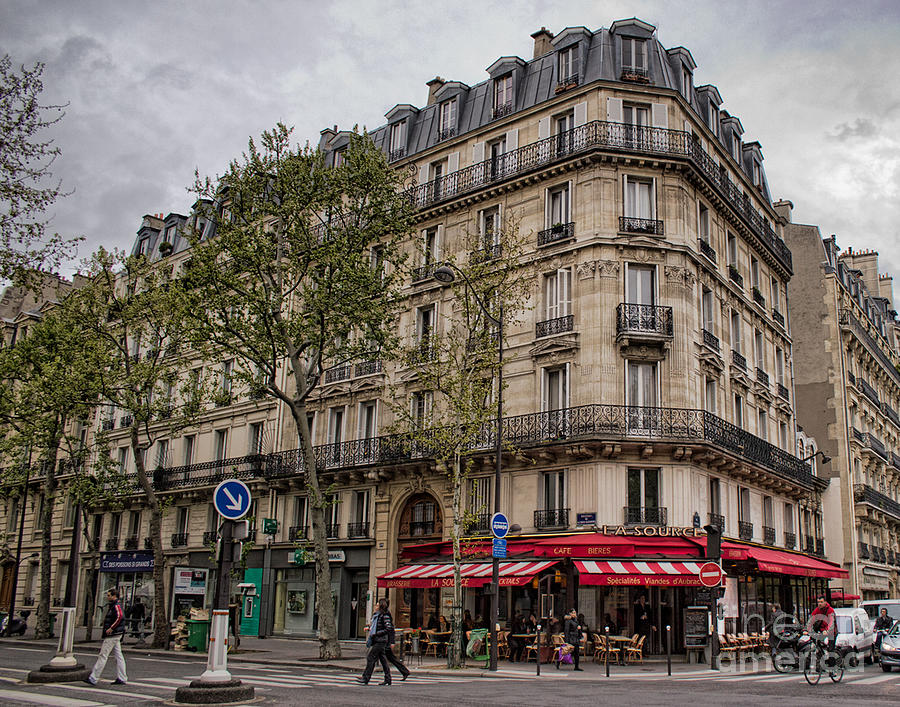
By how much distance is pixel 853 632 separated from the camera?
20.3m

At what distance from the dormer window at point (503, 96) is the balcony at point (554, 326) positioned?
27.4 feet

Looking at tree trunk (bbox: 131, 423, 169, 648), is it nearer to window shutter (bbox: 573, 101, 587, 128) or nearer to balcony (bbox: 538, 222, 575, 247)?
balcony (bbox: 538, 222, 575, 247)

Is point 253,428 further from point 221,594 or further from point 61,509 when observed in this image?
point 221,594

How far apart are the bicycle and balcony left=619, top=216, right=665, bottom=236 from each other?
1343 centimetres

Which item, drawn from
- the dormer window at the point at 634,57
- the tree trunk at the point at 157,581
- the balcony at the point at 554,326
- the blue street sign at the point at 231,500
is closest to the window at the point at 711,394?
the balcony at the point at 554,326

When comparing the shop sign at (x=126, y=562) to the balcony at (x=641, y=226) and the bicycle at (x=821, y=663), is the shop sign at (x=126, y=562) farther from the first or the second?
the bicycle at (x=821, y=663)

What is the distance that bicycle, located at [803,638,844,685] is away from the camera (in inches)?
618

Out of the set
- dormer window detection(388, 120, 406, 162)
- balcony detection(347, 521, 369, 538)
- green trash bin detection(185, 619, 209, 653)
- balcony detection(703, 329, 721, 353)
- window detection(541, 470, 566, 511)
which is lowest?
green trash bin detection(185, 619, 209, 653)

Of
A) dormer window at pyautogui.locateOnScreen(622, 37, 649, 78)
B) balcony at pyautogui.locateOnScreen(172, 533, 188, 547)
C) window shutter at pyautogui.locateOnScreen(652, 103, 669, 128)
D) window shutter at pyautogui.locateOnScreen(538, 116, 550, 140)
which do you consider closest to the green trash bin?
balcony at pyautogui.locateOnScreen(172, 533, 188, 547)

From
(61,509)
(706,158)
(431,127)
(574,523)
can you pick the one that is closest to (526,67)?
(431,127)

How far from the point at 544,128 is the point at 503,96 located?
9.49 feet

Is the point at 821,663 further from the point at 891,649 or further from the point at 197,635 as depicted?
the point at 197,635

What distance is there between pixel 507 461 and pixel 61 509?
29.9 meters

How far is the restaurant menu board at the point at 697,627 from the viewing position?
21.5 m
